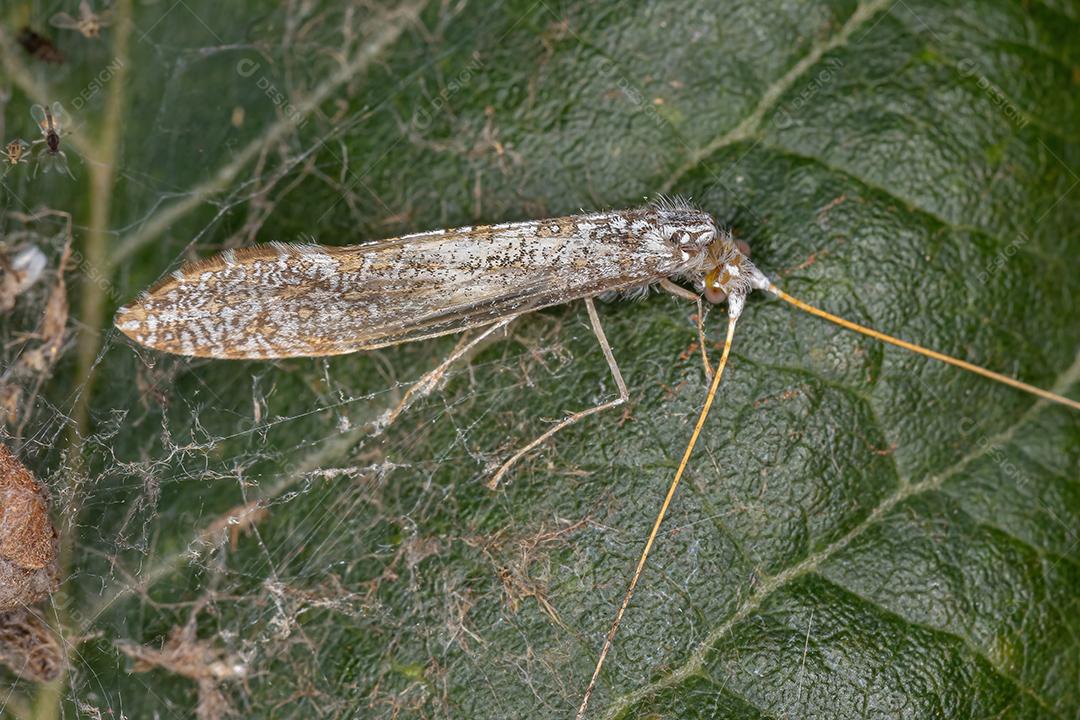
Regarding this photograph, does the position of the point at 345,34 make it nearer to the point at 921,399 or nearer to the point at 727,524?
the point at 727,524

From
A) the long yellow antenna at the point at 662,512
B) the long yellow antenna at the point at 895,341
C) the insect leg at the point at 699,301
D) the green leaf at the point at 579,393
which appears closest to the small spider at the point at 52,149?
the green leaf at the point at 579,393

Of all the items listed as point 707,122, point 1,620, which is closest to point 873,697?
point 707,122

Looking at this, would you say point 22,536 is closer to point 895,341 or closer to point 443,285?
point 443,285

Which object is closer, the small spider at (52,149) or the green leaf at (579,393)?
the green leaf at (579,393)

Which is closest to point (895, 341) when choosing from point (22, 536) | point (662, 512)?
point (662, 512)

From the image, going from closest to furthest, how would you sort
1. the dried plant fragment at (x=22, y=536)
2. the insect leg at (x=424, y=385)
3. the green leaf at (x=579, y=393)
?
1. the dried plant fragment at (x=22, y=536)
2. the green leaf at (x=579, y=393)
3. the insect leg at (x=424, y=385)

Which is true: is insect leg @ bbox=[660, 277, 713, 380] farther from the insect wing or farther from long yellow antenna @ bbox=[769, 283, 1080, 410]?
long yellow antenna @ bbox=[769, 283, 1080, 410]

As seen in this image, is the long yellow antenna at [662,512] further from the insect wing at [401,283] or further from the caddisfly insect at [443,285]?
the insect wing at [401,283]
